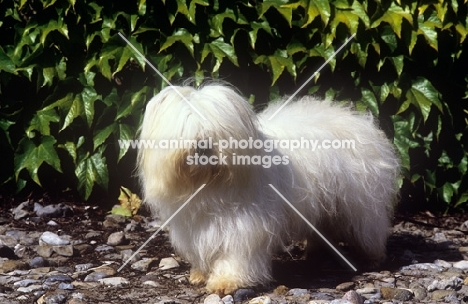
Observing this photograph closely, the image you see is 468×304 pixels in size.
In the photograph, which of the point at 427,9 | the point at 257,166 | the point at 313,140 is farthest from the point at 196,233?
the point at 427,9

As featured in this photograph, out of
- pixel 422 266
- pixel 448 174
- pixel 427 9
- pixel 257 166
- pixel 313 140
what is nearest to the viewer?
pixel 257 166

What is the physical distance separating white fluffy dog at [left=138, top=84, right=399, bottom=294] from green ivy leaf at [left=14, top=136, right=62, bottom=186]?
176 cm

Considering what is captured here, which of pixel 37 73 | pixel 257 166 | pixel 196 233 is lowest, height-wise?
pixel 196 233

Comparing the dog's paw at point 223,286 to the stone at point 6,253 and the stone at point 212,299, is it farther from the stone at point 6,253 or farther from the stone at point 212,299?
the stone at point 6,253

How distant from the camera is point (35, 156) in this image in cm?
624

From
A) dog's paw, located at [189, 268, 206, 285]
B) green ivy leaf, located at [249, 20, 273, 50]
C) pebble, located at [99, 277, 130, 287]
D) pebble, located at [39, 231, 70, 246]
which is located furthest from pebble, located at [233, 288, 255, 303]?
green ivy leaf, located at [249, 20, 273, 50]

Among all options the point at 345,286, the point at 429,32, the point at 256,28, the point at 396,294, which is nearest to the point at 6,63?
the point at 256,28

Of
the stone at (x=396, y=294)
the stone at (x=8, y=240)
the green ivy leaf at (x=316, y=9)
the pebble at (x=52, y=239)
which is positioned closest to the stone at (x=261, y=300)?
the stone at (x=396, y=294)

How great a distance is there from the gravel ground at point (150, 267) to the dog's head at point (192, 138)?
0.68 metres

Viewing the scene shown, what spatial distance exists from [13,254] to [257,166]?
1.96m

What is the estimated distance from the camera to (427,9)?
19.8ft

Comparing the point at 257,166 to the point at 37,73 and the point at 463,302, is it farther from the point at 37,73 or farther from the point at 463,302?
the point at 37,73

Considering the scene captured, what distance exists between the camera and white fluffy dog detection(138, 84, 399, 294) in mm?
4234

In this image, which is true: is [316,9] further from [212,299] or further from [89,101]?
[212,299]
